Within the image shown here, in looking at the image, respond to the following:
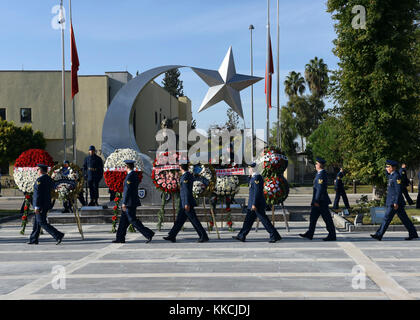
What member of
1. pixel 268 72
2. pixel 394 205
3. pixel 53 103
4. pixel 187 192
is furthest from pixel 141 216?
pixel 53 103

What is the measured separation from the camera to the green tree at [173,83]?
314 feet

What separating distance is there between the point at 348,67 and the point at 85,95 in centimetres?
2839

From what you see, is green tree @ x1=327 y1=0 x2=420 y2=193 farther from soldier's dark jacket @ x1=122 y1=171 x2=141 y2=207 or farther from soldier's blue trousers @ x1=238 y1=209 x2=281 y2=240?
soldier's dark jacket @ x1=122 y1=171 x2=141 y2=207

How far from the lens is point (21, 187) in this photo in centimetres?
1371

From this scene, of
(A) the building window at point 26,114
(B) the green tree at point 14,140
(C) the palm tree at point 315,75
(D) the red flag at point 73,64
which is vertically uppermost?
(C) the palm tree at point 315,75

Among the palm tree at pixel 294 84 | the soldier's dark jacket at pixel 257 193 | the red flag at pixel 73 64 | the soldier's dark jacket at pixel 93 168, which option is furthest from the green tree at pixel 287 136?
the soldier's dark jacket at pixel 257 193

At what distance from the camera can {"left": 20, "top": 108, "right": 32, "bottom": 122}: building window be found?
4275cm

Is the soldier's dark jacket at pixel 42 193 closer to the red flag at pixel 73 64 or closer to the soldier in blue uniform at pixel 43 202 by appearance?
the soldier in blue uniform at pixel 43 202

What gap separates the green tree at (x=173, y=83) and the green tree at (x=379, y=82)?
77.6m

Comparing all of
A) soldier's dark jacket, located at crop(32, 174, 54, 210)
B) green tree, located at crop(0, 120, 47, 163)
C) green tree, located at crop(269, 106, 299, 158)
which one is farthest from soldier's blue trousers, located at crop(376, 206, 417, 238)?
green tree, located at crop(269, 106, 299, 158)

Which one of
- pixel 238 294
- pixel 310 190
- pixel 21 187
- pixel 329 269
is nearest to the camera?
pixel 238 294
